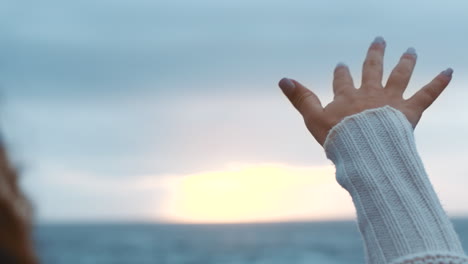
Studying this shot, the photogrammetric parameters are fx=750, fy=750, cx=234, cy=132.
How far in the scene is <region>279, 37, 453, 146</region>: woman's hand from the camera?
1.82m

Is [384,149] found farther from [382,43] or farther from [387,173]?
[382,43]

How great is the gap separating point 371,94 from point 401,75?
85 mm

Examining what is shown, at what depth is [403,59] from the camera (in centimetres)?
185

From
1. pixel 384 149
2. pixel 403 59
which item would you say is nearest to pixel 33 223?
pixel 384 149

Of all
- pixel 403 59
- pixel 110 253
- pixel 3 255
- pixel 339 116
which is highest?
pixel 110 253

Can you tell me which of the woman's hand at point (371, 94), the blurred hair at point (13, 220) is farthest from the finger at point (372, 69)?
the blurred hair at point (13, 220)

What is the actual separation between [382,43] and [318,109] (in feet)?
0.78

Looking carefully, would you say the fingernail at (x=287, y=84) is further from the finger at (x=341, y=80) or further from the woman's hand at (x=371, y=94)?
the finger at (x=341, y=80)

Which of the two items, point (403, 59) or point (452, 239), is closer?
point (452, 239)

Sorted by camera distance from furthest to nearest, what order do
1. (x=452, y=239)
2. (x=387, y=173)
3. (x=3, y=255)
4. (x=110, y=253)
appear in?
(x=110, y=253)
(x=387, y=173)
(x=452, y=239)
(x=3, y=255)

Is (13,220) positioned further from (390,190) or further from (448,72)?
(448,72)

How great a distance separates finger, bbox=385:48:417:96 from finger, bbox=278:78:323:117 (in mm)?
180

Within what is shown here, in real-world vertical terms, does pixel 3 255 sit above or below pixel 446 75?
below

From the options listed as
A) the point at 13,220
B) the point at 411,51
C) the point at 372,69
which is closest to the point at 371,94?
the point at 372,69
